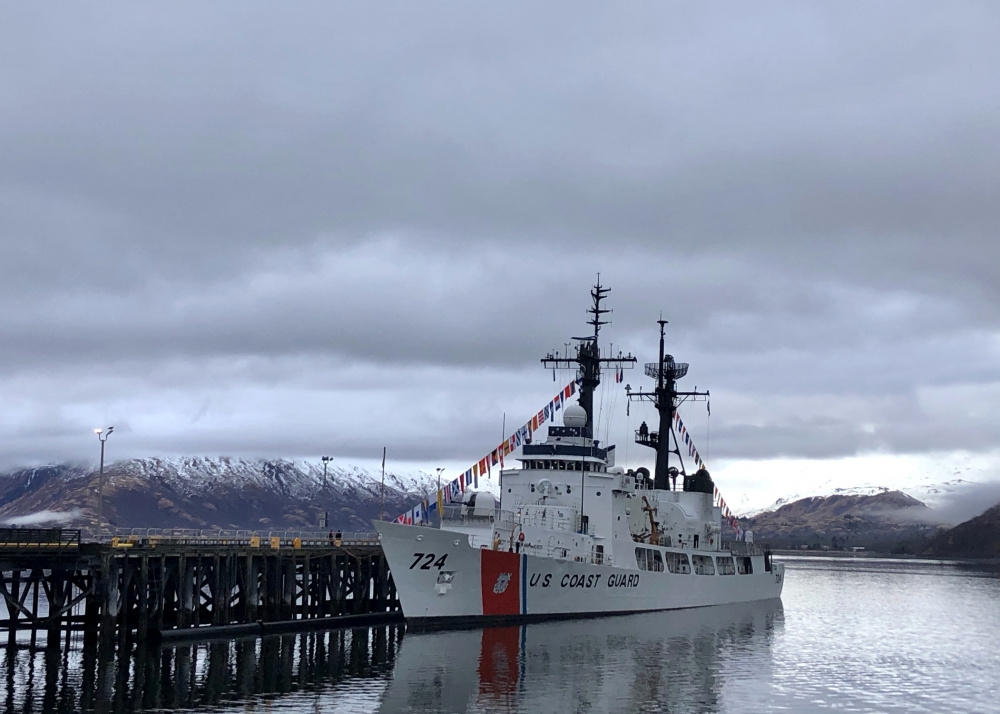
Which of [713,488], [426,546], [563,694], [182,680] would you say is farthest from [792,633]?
[182,680]

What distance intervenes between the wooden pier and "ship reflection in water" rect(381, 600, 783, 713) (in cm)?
679

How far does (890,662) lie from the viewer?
141 feet

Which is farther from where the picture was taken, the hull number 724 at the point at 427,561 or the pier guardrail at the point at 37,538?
the hull number 724 at the point at 427,561

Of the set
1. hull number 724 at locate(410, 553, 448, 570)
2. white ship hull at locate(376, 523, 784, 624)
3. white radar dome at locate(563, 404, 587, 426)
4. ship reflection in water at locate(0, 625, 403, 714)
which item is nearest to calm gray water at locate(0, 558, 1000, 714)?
ship reflection in water at locate(0, 625, 403, 714)

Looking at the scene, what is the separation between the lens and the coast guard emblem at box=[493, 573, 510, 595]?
46.4 meters

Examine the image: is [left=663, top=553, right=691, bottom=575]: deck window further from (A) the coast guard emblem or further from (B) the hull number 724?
(B) the hull number 724

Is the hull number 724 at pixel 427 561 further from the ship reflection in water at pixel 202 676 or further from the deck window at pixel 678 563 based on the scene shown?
the deck window at pixel 678 563

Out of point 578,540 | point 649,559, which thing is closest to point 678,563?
point 649,559

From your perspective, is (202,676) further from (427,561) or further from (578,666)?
(578,666)

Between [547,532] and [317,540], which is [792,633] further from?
[317,540]

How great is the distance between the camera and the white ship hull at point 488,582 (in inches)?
1770

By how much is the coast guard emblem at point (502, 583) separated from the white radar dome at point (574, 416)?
11.2 metres

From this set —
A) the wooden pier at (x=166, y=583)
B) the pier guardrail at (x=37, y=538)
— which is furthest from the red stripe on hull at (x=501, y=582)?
the pier guardrail at (x=37, y=538)

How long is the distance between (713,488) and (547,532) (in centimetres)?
1985
